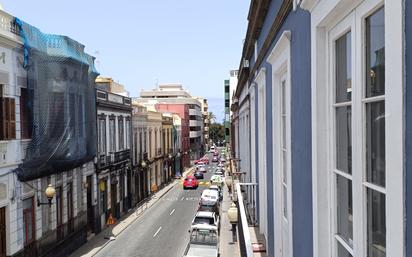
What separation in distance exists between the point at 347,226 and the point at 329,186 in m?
0.39

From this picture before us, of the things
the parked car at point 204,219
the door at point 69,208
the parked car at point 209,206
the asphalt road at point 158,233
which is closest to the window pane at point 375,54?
the asphalt road at point 158,233

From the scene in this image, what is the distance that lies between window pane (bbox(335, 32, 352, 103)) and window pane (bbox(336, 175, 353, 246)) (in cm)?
55

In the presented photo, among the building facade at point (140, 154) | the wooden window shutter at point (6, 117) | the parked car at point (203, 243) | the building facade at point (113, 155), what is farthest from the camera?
the building facade at point (140, 154)

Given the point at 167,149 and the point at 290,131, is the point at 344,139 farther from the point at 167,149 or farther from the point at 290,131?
the point at 167,149

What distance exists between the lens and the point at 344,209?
321 cm

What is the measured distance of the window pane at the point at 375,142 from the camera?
95.4 inches

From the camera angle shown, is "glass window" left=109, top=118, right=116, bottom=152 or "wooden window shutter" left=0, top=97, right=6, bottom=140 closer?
"wooden window shutter" left=0, top=97, right=6, bottom=140

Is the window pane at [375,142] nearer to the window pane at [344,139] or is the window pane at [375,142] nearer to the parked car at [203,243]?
the window pane at [344,139]

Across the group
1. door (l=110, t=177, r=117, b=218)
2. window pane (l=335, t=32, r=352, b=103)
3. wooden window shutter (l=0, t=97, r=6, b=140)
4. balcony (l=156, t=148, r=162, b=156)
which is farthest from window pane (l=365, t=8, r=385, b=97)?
balcony (l=156, t=148, r=162, b=156)

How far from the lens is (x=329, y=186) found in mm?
3504

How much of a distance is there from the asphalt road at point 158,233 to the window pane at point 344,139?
64.3 ft

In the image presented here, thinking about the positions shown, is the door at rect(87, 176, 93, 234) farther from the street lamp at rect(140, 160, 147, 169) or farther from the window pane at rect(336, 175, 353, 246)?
the window pane at rect(336, 175, 353, 246)

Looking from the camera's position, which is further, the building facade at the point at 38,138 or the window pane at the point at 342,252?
the building facade at the point at 38,138

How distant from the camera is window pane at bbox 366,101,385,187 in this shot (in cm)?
242
